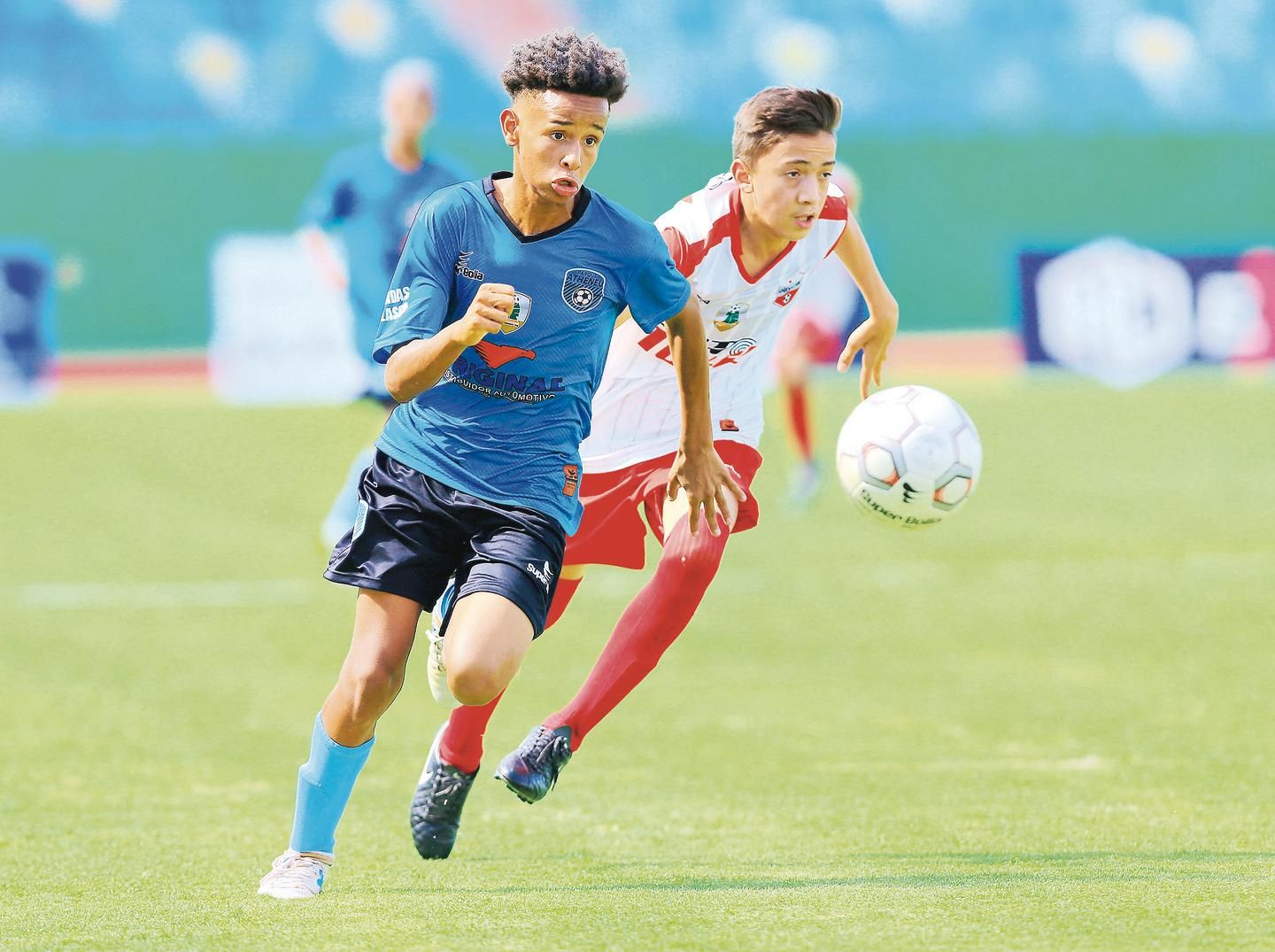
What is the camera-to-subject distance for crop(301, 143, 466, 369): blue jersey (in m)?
9.23

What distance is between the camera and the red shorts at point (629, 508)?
538 centimetres

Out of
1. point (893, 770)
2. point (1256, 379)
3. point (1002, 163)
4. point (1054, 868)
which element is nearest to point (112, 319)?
point (1002, 163)

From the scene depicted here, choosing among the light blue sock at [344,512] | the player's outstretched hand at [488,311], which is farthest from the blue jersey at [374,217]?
the player's outstretched hand at [488,311]

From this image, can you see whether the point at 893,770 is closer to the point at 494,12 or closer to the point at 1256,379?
the point at 1256,379

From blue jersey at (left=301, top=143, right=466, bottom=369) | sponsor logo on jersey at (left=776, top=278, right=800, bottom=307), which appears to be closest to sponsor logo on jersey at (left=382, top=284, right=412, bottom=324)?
sponsor logo on jersey at (left=776, top=278, right=800, bottom=307)

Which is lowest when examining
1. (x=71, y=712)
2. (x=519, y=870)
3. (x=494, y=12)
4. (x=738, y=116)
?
(x=71, y=712)

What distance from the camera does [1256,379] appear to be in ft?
63.9

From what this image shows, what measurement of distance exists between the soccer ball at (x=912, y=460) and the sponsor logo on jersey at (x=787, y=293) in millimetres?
403

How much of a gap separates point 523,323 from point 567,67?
597 millimetres

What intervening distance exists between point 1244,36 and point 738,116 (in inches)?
889

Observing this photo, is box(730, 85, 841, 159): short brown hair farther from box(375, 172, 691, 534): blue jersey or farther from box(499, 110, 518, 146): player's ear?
box(499, 110, 518, 146): player's ear

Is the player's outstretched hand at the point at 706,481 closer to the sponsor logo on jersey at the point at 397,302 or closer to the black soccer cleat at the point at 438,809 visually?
the sponsor logo on jersey at the point at 397,302

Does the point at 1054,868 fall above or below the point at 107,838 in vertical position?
above

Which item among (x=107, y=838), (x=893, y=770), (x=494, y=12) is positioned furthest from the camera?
(x=494, y=12)
